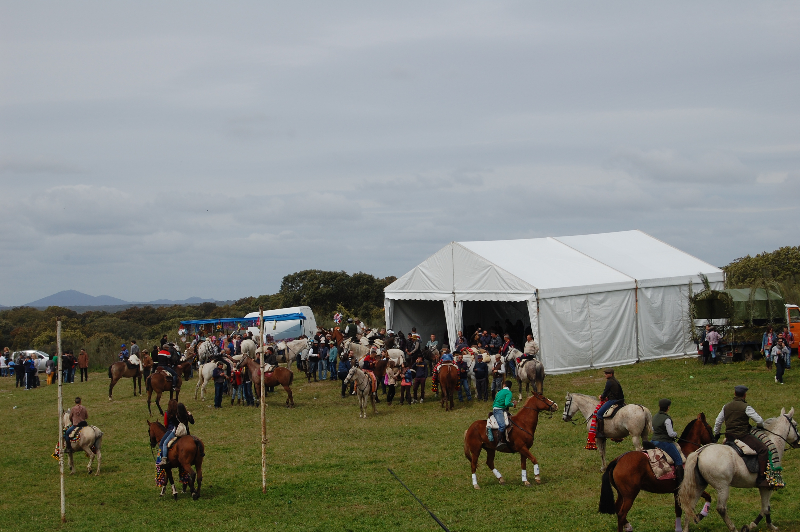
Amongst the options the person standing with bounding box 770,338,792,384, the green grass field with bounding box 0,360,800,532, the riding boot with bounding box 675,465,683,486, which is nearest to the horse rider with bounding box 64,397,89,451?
the green grass field with bounding box 0,360,800,532

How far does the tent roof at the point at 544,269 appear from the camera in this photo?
26.7 m

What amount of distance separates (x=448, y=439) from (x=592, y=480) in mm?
4925

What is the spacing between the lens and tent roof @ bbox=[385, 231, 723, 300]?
87.7ft

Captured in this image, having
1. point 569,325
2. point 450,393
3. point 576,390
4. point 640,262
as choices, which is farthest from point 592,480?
point 640,262

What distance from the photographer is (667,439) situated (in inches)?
391

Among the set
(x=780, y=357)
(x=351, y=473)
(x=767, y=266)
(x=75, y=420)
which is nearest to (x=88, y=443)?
(x=75, y=420)

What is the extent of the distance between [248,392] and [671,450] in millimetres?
16973

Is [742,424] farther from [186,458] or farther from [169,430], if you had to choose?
[169,430]

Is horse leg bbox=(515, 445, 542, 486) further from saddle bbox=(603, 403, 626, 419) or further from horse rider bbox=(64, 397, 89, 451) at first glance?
horse rider bbox=(64, 397, 89, 451)

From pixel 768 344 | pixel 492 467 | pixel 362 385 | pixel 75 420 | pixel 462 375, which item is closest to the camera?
pixel 492 467

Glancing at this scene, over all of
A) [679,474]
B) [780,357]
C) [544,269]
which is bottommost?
[679,474]

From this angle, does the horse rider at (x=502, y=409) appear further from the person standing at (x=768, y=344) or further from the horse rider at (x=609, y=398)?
the person standing at (x=768, y=344)

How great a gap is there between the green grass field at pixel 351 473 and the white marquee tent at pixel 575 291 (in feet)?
8.65

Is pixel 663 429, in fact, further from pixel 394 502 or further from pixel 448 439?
pixel 448 439
